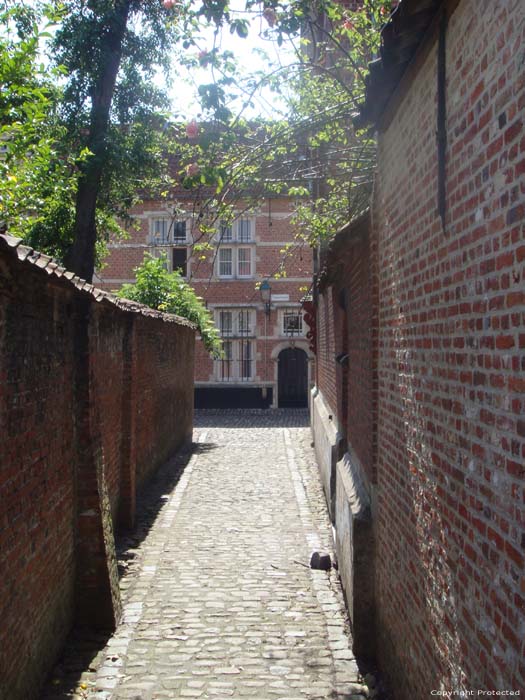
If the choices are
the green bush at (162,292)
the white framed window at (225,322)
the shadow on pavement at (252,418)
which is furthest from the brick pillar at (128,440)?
the white framed window at (225,322)

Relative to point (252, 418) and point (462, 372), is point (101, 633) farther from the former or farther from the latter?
point (252, 418)

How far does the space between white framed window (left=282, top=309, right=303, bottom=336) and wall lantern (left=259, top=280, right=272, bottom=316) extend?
74 centimetres

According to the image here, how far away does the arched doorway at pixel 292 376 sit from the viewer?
96.1 ft

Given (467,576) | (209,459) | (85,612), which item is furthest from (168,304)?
(467,576)

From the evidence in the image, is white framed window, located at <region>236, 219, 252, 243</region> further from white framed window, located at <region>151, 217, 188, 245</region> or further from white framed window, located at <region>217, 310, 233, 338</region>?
white framed window, located at <region>217, 310, 233, 338</region>

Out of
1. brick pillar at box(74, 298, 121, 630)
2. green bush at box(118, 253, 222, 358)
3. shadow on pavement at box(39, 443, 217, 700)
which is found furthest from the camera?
green bush at box(118, 253, 222, 358)

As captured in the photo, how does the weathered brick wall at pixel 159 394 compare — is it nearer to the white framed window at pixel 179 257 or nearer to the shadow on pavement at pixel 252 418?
the shadow on pavement at pixel 252 418

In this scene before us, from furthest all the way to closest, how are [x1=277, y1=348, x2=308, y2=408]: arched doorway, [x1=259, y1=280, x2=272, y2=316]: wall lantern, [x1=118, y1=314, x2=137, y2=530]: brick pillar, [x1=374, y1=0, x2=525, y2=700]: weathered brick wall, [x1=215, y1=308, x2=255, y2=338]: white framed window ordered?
[x1=277, y1=348, x2=308, y2=408]: arched doorway, [x1=215, y1=308, x2=255, y2=338]: white framed window, [x1=259, y1=280, x2=272, y2=316]: wall lantern, [x1=118, y1=314, x2=137, y2=530]: brick pillar, [x1=374, y1=0, x2=525, y2=700]: weathered brick wall

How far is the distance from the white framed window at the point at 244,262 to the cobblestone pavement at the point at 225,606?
56.5 ft

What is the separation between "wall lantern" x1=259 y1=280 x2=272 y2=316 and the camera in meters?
26.7

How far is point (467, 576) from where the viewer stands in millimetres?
3160

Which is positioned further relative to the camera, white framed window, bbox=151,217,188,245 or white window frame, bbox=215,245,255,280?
white window frame, bbox=215,245,255,280

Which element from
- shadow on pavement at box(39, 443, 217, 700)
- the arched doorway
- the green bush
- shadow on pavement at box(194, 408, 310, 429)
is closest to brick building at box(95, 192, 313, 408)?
the arched doorway

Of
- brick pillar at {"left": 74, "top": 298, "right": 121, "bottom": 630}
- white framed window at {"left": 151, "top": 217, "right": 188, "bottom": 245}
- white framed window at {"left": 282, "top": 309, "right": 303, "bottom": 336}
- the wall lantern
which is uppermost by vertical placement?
white framed window at {"left": 151, "top": 217, "right": 188, "bottom": 245}
